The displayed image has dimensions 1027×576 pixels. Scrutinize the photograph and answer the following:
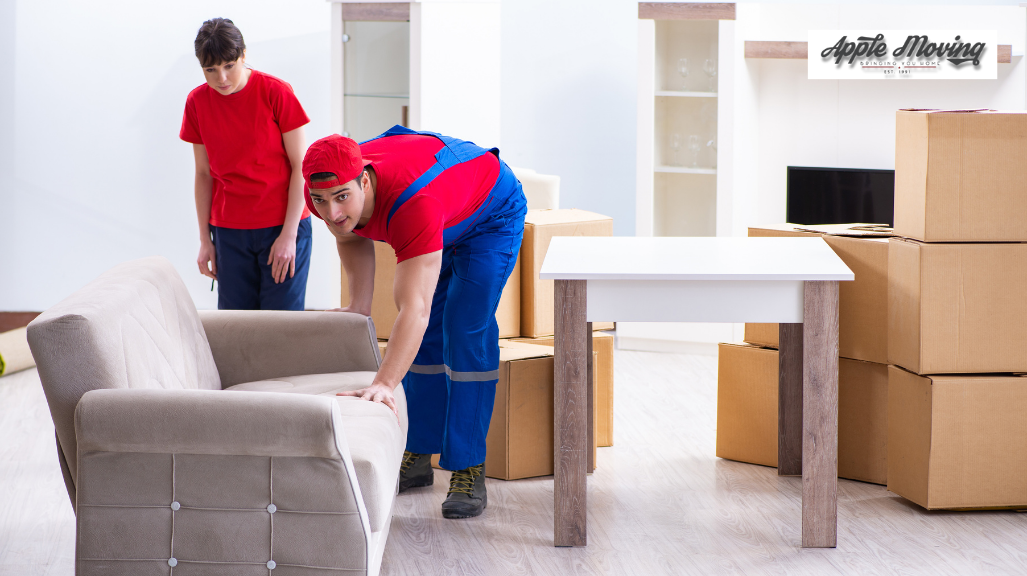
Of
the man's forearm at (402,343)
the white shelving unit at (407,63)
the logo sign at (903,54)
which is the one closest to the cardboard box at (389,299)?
the man's forearm at (402,343)

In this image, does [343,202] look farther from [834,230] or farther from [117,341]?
[834,230]

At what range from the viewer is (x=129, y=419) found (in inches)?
63.4

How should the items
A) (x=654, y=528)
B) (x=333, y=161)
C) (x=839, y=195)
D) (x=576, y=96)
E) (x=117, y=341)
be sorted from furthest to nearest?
(x=576, y=96) → (x=839, y=195) → (x=654, y=528) → (x=333, y=161) → (x=117, y=341)

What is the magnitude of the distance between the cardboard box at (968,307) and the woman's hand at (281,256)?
167 centimetres

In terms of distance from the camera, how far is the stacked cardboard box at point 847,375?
251cm

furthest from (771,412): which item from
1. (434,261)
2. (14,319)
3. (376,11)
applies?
(14,319)

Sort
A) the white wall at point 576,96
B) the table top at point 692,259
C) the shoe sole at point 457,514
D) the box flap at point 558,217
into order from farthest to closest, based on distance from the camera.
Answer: the white wall at point 576,96
the box flap at point 558,217
the shoe sole at point 457,514
the table top at point 692,259

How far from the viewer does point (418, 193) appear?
2014mm

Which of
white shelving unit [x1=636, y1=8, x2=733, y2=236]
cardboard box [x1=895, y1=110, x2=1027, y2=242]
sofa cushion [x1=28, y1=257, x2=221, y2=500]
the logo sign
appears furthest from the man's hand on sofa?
the logo sign

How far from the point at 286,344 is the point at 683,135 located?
2.50 meters

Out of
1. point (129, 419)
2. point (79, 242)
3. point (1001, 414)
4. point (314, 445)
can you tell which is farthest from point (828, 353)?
point (79, 242)

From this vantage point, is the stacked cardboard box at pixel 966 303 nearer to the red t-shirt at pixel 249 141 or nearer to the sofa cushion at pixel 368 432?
the sofa cushion at pixel 368 432

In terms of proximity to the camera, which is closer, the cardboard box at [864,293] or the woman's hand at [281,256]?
the cardboard box at [864,293]

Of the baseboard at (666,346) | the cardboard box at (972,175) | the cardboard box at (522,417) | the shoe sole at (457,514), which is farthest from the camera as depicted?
the baseboard at (666,346)
